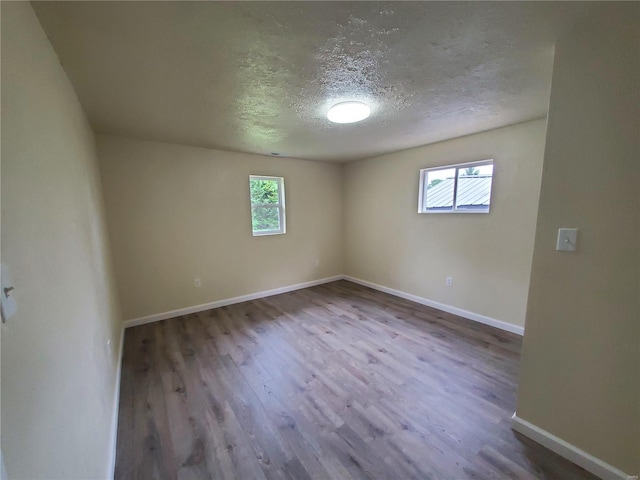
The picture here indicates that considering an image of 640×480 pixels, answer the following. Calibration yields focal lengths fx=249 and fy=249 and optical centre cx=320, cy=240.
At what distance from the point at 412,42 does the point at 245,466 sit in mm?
2480

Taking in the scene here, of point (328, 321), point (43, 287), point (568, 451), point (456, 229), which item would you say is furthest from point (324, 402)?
point (456, 229)

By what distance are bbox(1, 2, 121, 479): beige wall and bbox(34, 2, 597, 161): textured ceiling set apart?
0.31 metres

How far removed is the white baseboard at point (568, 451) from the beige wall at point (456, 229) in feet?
5.05

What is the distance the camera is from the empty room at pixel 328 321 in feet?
3.27

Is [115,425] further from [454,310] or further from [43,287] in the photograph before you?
[454,310]

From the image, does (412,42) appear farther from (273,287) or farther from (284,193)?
(273,287)

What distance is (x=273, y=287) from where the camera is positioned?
4246mm

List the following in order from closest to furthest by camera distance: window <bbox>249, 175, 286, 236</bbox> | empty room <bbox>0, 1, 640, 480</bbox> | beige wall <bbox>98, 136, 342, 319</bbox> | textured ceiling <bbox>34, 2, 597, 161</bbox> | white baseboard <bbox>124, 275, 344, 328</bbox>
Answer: empty room <bbox>0, 1, 640, 480</bbox>
textured ceiling <bbox>34, 2, 597, 161</bbox>
beige wall <bbox>98, 136, 342, 319</bbox>
white baseboard <bbox>124, 275, 344, 328</bbox>
window <bbox>249, 175, 286, 236</bbox>

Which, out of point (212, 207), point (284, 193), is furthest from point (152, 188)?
point (284, 193)

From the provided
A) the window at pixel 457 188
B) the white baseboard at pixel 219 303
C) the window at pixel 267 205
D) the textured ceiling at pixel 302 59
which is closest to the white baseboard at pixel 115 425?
the white baseboard at pixel 219 303

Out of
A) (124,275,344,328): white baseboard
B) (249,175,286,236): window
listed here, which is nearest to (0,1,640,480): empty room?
(124,275,344,328): white baseboard

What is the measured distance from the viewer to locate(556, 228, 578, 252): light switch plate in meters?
1.33

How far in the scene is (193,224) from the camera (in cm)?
341

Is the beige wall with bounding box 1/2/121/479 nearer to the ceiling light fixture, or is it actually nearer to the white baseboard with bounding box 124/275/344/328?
the ceiling light fixture
